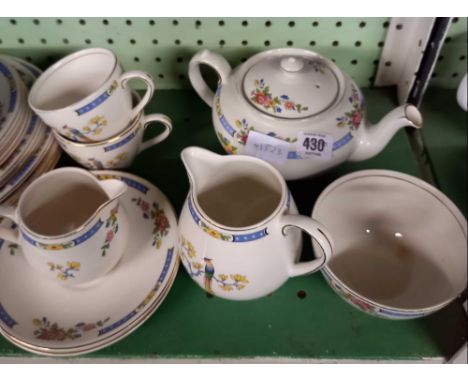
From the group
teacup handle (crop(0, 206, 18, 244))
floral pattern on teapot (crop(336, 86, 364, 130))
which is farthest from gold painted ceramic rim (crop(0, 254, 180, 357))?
floral pattern on teapot (crop(336, 86, 364, 130))

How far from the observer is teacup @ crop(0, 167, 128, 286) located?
0.52 metres

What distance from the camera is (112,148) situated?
0.65 meters

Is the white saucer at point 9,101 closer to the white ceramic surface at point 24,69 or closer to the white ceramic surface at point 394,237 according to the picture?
the white ceramic surface at point 24,69

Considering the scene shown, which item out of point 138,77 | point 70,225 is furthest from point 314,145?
point 70,225

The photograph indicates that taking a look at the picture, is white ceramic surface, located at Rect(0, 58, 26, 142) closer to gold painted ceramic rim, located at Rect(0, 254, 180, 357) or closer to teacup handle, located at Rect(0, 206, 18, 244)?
teacup handle, located at Rect(0, 206, 18, 244)

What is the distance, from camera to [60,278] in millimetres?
562

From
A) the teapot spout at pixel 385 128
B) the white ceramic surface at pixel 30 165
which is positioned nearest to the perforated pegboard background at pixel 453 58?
the teapot spout at pixel 385 128

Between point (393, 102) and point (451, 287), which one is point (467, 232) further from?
point (393, 102)

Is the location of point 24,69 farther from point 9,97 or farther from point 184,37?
point 184,37

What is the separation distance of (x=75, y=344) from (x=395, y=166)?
22.4 inches

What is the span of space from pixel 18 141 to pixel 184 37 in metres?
0.32

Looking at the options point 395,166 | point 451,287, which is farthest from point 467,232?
point 395,166

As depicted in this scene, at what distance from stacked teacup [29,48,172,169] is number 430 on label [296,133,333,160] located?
219 mm

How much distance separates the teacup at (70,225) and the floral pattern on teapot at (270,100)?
0.21m
